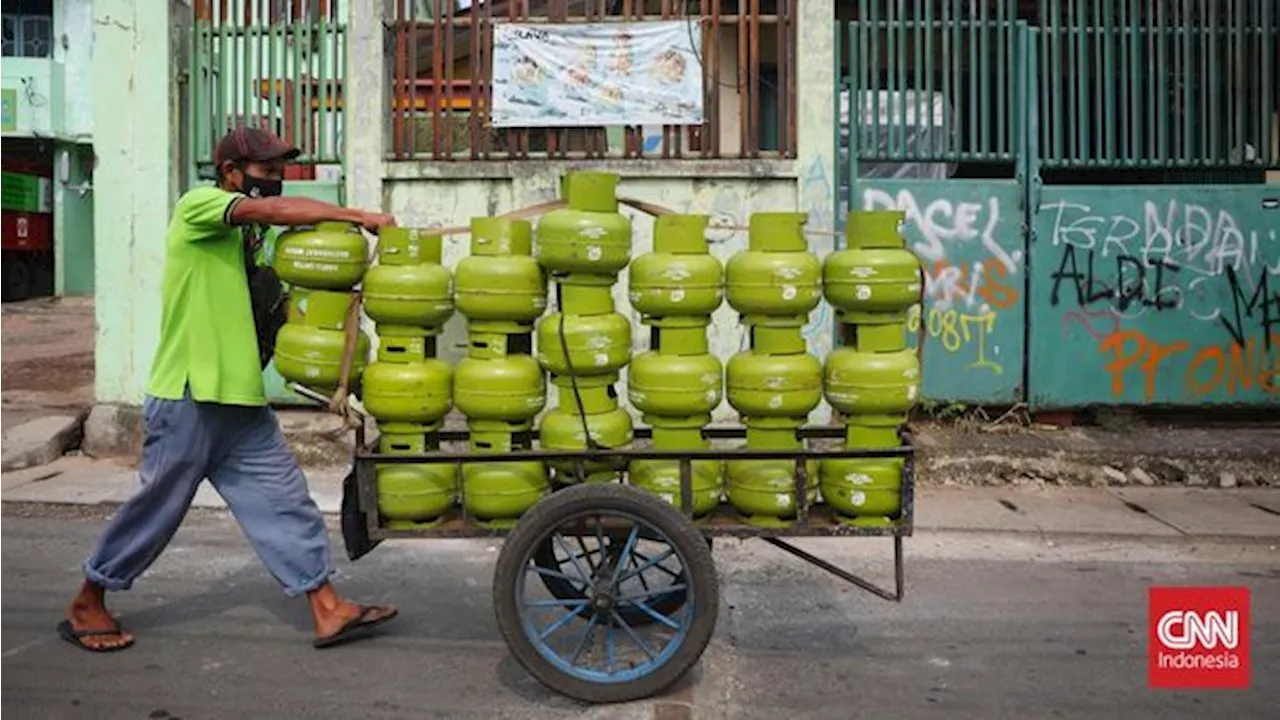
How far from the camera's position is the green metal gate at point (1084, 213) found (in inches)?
316

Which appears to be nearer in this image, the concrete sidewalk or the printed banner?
the concrete sidewalk

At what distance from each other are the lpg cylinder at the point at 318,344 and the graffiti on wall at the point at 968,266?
16.2 ft

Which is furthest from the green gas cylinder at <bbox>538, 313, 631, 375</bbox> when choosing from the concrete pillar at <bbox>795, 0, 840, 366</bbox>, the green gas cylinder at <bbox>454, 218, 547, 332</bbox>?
the concrete pillar at <bbox>795, 0, 840, 366</bbox>

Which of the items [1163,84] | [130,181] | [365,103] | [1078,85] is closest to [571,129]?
Answer: [365,103]

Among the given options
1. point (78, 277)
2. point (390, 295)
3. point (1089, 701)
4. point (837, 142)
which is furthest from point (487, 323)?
point (78, 277)

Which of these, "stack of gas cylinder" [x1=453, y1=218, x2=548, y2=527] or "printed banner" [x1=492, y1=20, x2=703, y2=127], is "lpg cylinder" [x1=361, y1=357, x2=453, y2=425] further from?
"printed banner" [x1=492, y1=20, x2=703, y2=127]

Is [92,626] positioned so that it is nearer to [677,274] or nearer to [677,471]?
[677,471]

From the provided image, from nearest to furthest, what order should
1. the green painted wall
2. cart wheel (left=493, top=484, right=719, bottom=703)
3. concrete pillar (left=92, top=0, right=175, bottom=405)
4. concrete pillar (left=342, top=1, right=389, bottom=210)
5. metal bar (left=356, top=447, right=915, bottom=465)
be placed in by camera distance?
cart wheel (left=493, top=484, right=719, bottom=703), metal bar (left=356, top=447, right=915, bottom=465), concrete pillar (left=342, top=1, right=389, bottom=210), concrete pillar (left=92, top=0, right=175, bottom=405), the green painted wall

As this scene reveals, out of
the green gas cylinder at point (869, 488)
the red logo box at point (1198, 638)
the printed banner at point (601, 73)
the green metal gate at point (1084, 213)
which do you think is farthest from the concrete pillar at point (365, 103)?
the red logo box at point (1198, 638)

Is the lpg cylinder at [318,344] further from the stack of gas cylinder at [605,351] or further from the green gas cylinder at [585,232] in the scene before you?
the green gas cylinder at [585,232]

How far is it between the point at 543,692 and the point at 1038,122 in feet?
19.3

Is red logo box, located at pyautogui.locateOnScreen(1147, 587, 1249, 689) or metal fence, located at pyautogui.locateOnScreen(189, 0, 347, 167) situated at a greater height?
metal fence, located at pyautogui.locateOnScreen(189, 0, 347, 167)

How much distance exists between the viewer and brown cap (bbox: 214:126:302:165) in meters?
4.25

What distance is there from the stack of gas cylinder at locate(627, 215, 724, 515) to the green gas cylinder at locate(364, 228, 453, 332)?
0.66 meters
